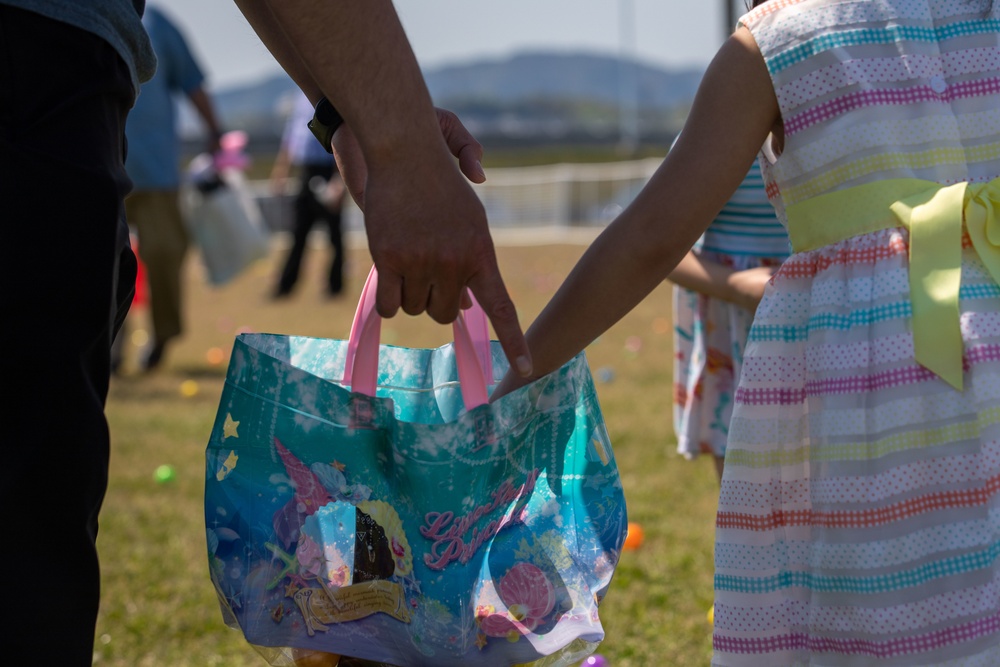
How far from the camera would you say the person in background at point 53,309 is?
1.25 metres

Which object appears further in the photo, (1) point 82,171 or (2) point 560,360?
(2) point 560,360

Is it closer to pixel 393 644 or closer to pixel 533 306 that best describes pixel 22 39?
pixel 393 644

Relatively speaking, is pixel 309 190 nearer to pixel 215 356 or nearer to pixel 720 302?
pixel 215 356

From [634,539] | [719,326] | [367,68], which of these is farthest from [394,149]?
[634,539]

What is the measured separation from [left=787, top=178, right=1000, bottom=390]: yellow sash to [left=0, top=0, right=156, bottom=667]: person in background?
1.03 m

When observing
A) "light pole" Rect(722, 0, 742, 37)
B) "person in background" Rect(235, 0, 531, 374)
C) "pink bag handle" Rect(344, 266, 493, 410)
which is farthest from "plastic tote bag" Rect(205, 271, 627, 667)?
"light pole" Rect(722, 0, 742, 37)

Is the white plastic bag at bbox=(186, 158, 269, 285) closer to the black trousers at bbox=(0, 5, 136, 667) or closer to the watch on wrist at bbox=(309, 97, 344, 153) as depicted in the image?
the watch on wrist at bbox=(309, 97, 344, 153)

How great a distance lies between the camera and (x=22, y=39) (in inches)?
50.6

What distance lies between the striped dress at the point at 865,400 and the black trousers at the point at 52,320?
93cm

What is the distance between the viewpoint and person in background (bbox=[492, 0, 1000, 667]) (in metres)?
1.50

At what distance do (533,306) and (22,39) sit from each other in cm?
847

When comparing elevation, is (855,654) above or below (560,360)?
below

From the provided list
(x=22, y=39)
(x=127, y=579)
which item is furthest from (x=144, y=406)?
(x=22, y=39)

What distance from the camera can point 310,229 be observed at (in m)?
10.4
